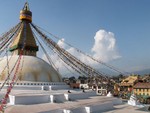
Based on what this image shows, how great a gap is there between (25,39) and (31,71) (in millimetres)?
3166

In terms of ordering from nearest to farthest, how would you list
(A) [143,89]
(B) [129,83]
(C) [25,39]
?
(C) [25,39], (A) [143,89], (B) [129,83]

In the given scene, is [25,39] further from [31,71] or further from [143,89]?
[143,89]

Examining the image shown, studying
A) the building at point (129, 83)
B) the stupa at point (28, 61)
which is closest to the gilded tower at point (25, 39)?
the stupa at point (28, 61)

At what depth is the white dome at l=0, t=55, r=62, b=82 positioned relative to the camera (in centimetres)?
1352

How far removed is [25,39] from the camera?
1600 centimetres

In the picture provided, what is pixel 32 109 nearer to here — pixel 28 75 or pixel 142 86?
pixel 28 75

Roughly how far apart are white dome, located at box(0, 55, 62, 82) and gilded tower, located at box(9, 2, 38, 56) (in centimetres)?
99

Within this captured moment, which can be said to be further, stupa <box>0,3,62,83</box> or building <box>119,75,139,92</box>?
building <box>119,75,139,92</box>

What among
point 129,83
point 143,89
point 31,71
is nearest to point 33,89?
point 31,71

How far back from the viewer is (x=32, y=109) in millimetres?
9453

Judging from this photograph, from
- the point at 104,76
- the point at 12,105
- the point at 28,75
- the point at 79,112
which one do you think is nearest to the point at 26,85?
the point at 28,75

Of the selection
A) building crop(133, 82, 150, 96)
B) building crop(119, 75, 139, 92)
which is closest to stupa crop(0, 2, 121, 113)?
building crop(133, 82, 150, 96)

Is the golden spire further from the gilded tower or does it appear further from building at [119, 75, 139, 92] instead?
building at [119, 75, 139, 92]

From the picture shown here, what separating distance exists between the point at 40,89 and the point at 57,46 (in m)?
3.65
